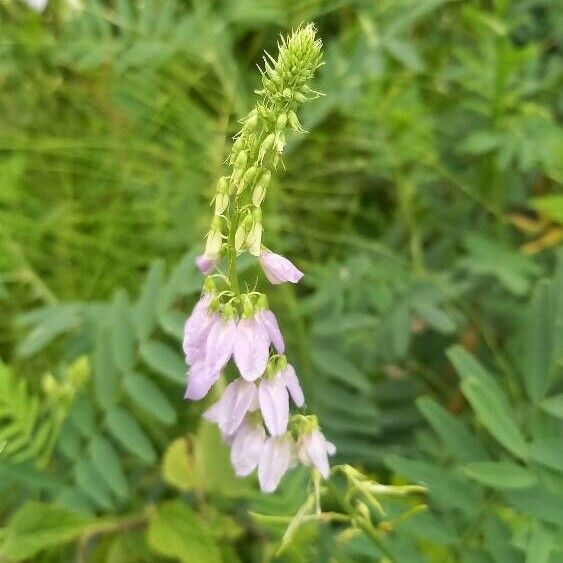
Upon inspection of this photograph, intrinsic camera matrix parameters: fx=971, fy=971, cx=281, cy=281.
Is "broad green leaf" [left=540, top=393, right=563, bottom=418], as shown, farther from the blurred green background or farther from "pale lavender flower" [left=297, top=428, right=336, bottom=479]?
"pale lavender flower" [left=297, top=428, right=336, bottom=479]

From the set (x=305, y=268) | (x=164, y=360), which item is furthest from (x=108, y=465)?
(x=305, y=268)

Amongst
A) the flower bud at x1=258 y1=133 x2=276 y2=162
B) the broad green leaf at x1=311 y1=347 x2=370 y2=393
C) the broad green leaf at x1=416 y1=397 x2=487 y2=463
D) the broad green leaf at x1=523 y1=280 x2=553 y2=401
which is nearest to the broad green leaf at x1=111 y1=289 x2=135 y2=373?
the broad green leaf at x1=311 y1=347 x2=370 y2=393

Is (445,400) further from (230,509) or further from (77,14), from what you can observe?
(77,14)

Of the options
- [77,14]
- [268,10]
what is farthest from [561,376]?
[77,14]

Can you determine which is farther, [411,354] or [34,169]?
[34,169]

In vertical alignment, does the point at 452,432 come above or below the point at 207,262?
below

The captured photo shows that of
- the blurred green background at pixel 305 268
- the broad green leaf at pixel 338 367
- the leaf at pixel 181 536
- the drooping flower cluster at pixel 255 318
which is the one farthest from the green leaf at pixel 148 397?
the drooping flower cluster at pixel 255 318

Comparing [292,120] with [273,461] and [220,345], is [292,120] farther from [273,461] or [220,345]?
[273,461]
